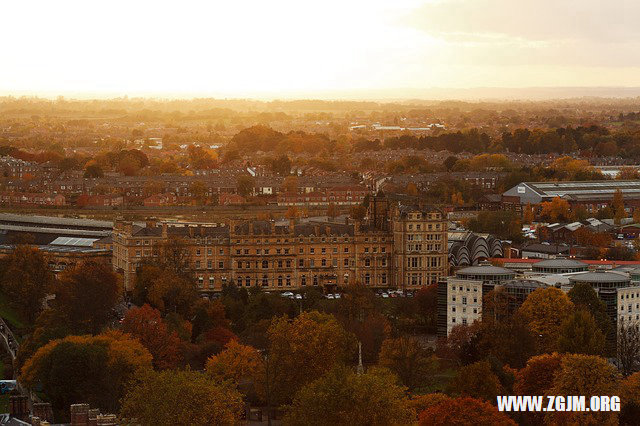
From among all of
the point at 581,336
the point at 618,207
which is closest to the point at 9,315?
the point at 581,336

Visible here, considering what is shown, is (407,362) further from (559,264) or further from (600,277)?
(559,264)

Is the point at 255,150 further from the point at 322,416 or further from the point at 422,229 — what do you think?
the point at 322,416

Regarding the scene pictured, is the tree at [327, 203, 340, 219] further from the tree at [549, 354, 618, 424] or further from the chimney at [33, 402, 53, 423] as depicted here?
the tree at [549, 354, 618, 424]

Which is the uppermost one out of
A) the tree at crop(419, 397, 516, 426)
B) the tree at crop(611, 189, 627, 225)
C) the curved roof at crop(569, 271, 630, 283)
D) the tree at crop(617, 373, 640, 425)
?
the tree at crop(419, 397, 516, 426)

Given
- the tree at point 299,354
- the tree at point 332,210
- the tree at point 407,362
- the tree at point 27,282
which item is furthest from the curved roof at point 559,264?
the tree at point 332,210

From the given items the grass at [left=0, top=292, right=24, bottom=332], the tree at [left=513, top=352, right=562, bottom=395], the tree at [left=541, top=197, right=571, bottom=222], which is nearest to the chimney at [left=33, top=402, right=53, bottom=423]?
the tree at [left=513, top=352, right=562, bottom=395]

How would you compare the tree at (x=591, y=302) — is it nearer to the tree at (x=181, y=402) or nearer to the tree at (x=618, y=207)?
the tree at (x=181, y=402)
